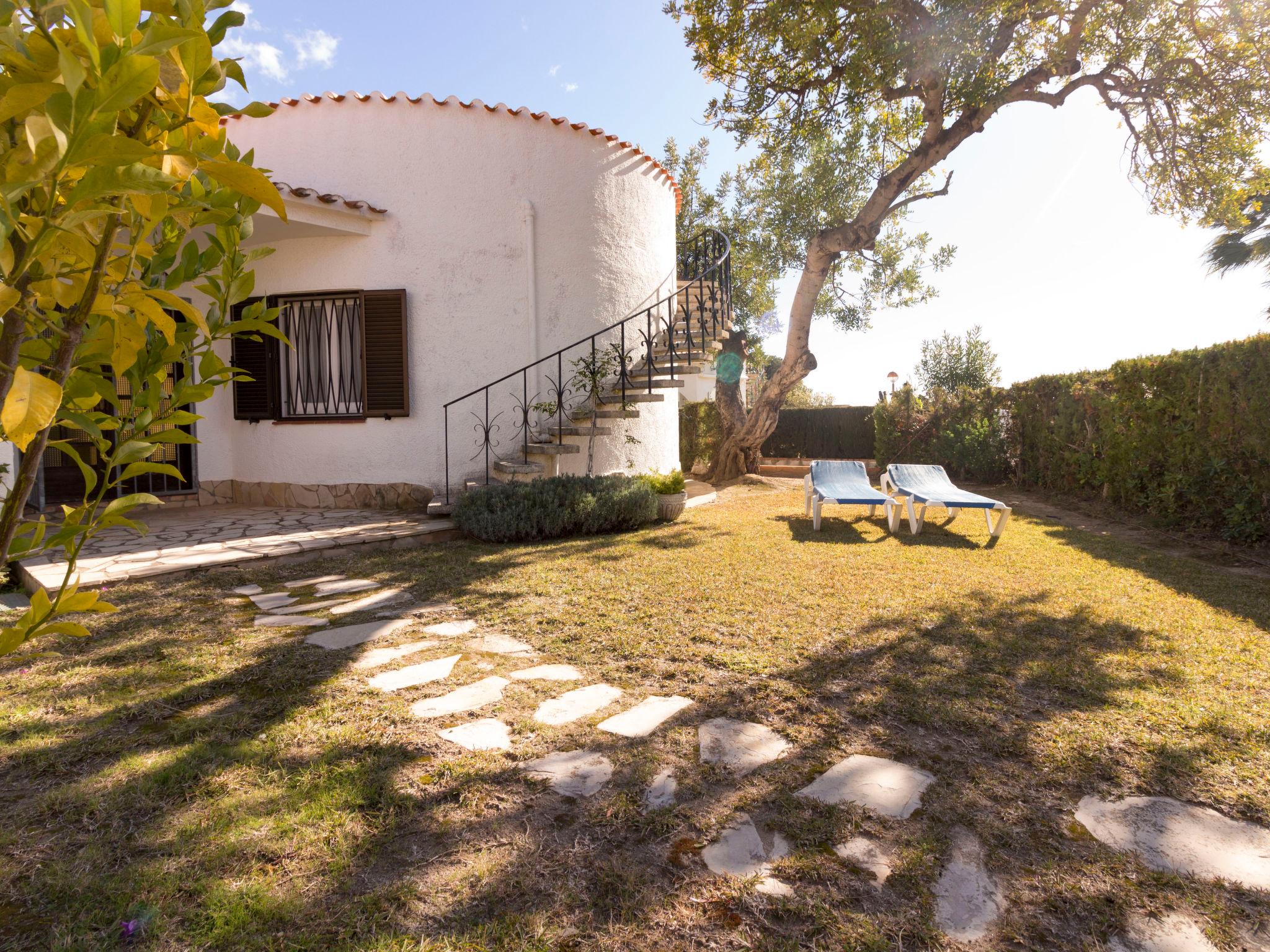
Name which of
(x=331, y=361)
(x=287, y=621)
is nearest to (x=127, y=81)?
(x=287, y=621)

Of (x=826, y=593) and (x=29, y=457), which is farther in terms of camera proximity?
(x=826, y=593)

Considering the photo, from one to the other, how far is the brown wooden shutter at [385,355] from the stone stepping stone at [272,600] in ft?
11.0

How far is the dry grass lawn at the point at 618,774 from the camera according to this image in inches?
61.6

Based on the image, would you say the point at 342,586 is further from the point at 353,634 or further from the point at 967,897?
the point at 967,897

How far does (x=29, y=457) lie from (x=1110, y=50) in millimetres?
12132

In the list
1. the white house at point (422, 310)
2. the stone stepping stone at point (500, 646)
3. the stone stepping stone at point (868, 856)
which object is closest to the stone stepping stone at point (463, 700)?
the stone stepping stone at point (500, 646)

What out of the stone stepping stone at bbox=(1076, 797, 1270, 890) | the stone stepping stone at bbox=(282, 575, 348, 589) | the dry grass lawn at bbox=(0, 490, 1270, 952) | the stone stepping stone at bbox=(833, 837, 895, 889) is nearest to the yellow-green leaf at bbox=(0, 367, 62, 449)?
the dry grass lawn at bbox=(0, 490, 1270, 952)

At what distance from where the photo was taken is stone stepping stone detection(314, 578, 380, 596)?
4.50 m

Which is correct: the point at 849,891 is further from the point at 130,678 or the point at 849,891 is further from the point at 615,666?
the point at 130,678

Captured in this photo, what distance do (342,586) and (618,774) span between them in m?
3.15

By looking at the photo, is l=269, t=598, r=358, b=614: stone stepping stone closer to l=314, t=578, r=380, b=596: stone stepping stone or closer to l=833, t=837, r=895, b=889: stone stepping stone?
l=314, t=578, r=380, b=596: stone stepping stone

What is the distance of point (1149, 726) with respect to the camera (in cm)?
258

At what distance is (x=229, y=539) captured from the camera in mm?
5812

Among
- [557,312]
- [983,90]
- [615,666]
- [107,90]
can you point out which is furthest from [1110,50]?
[107,90]
